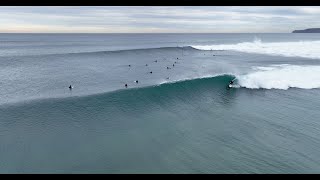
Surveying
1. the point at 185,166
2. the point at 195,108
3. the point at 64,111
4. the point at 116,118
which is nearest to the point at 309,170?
the point at 185,166

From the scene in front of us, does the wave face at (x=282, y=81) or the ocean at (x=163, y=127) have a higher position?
the wave face at (x=282, y=81)
